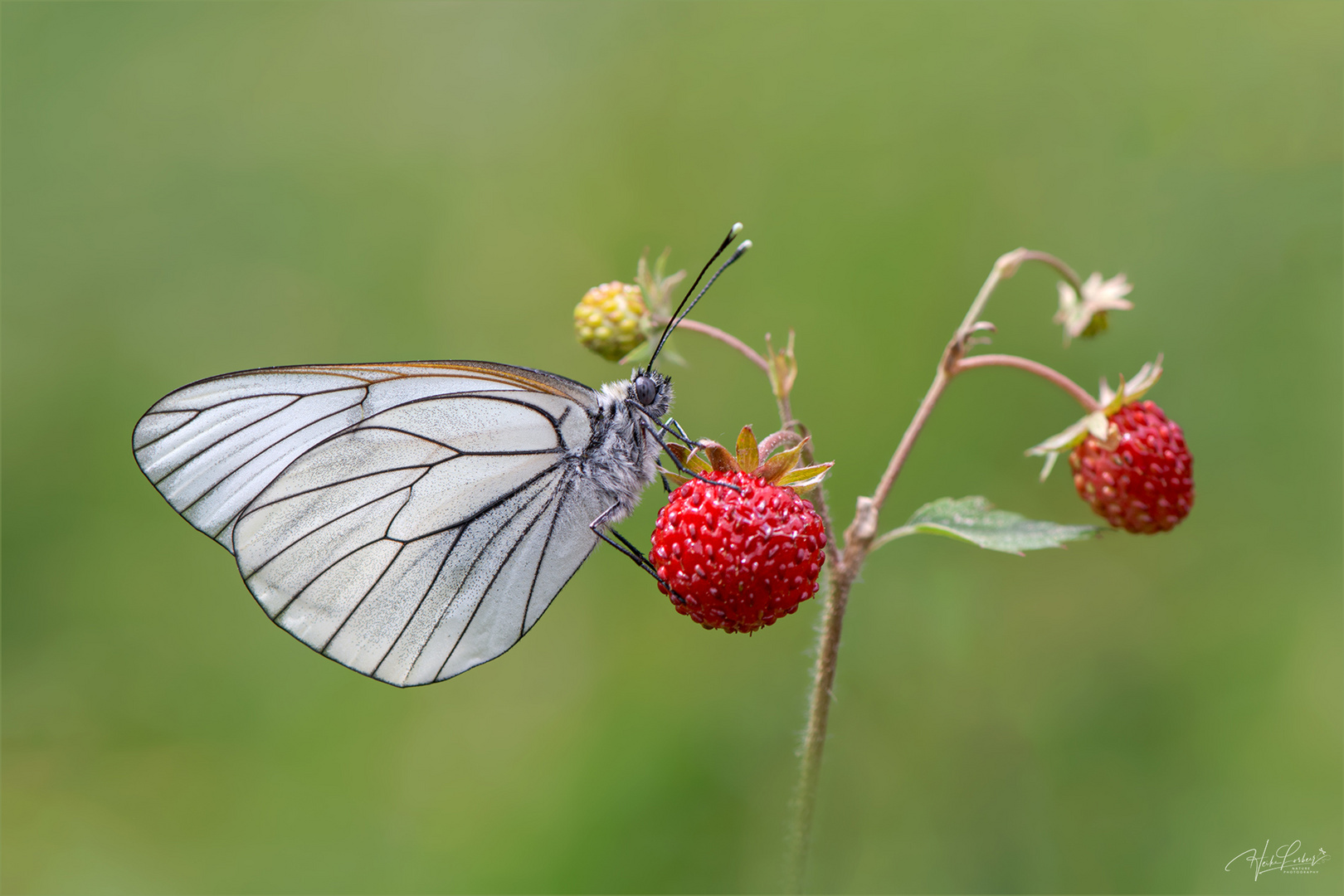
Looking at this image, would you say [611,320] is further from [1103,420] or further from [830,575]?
[1103,420]

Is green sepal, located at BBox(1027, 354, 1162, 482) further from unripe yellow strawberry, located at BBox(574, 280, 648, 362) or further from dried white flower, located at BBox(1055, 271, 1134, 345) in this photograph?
unripe yellow strawberry, located at BBox(574, 280, 648, 362)

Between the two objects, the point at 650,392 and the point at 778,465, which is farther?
the point at 650,392

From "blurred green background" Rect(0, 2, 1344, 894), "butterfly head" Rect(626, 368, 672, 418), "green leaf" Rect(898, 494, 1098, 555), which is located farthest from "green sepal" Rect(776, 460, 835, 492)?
"blurred green background" Rect(0, 2, 1344, 894)

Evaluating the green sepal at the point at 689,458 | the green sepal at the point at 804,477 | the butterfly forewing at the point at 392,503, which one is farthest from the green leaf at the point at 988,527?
the butterfly forewing at the point at 392,503

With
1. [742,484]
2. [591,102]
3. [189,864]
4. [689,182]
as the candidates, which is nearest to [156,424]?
[742,484]

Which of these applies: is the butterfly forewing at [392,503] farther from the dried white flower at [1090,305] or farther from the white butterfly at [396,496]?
the dried white flower at [1090,305]
